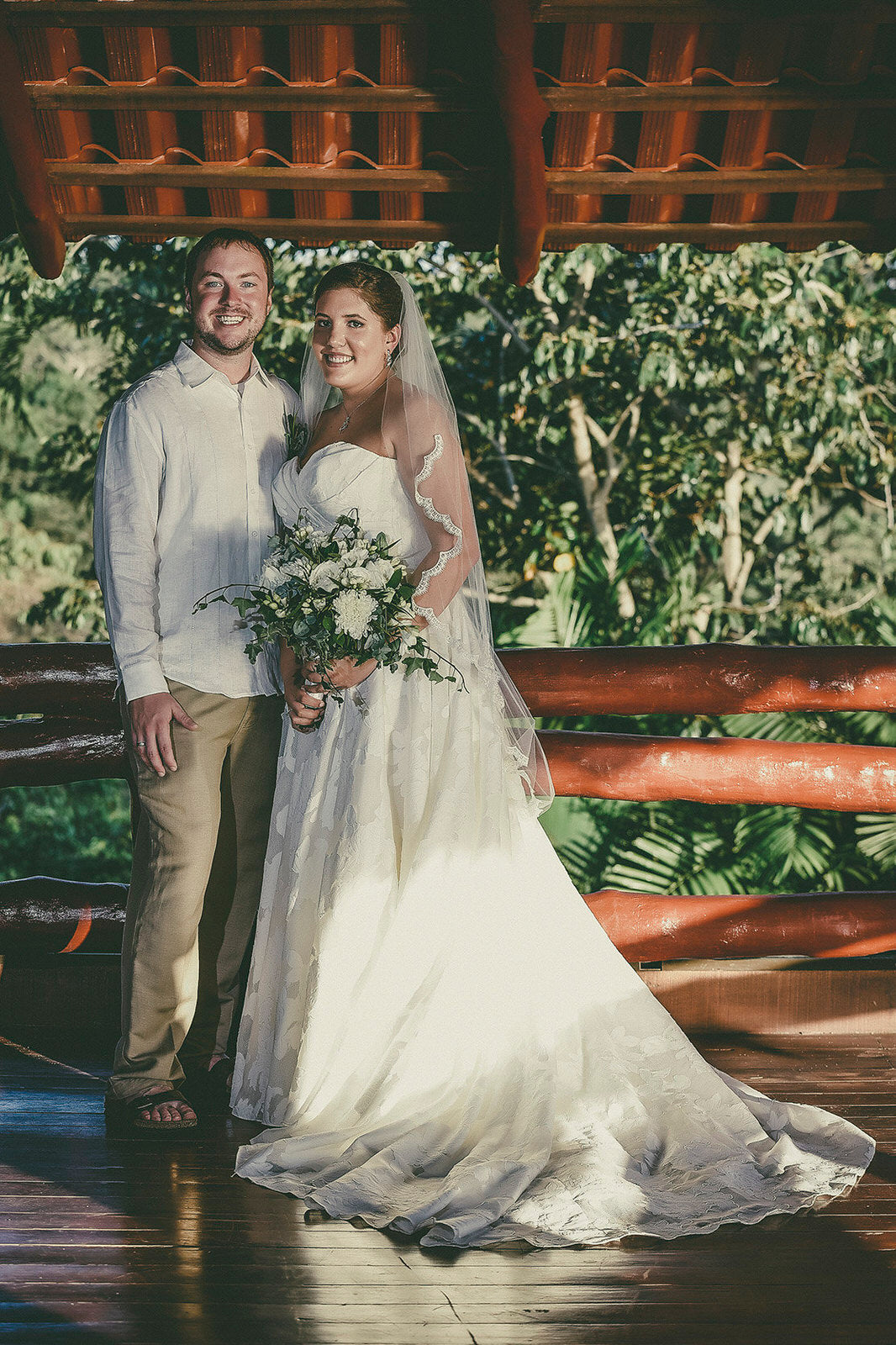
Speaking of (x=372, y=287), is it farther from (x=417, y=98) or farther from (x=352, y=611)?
(x=352, y=611)

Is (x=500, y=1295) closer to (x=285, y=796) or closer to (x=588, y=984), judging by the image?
(x=588, y=984)

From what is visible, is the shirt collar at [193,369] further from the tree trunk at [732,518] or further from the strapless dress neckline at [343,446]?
the tree trunk at [732,518]

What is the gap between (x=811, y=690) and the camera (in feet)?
13.2

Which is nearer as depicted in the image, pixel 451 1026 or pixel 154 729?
pixel 451 1026

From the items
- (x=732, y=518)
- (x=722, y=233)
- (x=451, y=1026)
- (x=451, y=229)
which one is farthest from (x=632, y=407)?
(x=451, y=1026)

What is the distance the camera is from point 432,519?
2971 millimetres

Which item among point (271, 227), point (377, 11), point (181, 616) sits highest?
point (377, 11)

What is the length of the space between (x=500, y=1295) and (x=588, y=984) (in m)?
0.88

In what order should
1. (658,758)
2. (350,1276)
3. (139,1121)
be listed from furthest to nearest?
(658,758)
(139,1121)
(350,1276)

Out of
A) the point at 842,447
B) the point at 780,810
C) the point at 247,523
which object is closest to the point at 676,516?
the point at 842,447

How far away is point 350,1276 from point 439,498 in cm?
175

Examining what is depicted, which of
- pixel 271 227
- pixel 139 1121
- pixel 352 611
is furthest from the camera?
pixel 271 227

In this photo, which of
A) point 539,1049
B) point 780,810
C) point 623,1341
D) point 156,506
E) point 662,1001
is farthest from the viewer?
point 780,810

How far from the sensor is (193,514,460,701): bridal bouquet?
2.79 metres
